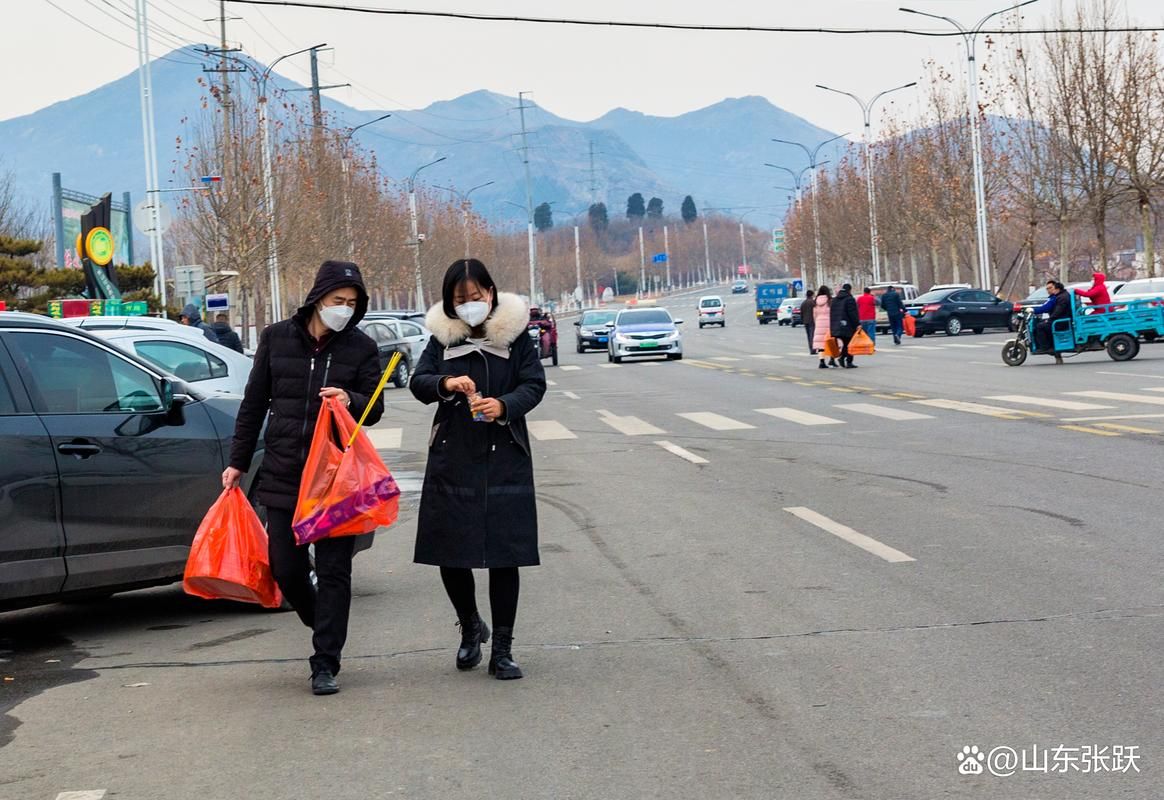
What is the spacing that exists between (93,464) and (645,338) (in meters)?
33.7

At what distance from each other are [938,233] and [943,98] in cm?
777

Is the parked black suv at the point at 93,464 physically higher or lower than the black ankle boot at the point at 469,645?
higher

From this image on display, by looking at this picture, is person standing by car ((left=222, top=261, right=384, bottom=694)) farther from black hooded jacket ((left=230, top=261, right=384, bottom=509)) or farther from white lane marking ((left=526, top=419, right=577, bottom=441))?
white lane marking ((left=526, top=419, right=577, bottom=441))

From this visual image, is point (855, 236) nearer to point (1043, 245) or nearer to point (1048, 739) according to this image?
point (1043, 245)

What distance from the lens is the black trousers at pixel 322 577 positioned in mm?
6426

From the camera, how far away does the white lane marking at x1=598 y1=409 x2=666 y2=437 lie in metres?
19.2

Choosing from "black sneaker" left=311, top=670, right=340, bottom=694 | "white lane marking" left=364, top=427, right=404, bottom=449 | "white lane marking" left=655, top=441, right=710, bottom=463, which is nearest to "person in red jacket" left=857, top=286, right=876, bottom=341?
"white lane marking" left=364, top=427, right=404, bottom=449

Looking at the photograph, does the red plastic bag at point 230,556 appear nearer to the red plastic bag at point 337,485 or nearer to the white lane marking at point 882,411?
the red plastic bag at point 337,485

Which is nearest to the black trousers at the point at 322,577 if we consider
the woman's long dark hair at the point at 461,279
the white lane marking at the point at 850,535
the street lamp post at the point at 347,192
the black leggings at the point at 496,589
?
the black leggings at the point at 496,589

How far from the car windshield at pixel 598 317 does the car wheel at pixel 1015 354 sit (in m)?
25.7

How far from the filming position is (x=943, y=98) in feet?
247

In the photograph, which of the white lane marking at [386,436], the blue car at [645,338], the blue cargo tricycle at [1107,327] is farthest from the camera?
the blue car at [645,338]

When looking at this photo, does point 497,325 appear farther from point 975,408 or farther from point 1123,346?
point 1123,346

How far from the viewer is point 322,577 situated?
6504 millimetres
